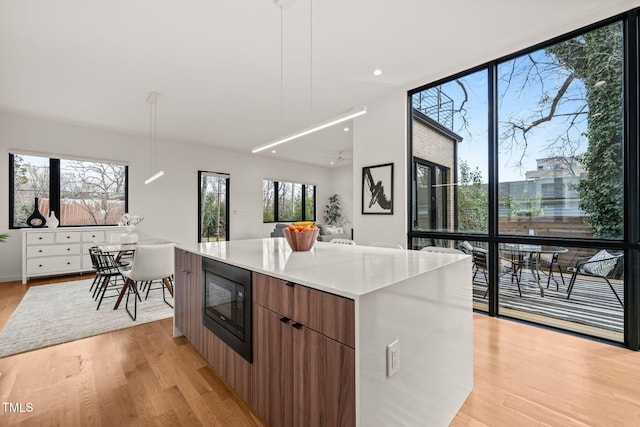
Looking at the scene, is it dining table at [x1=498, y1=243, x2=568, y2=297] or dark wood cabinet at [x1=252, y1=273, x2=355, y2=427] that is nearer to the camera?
dark wood cabinet at [x1=252, y1=273, x2=355, y2=427]

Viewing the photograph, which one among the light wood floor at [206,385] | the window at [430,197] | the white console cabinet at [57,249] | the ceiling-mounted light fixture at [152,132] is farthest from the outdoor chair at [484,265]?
the white console cabinet at [57,249]

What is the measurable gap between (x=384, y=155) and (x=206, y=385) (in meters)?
3.30

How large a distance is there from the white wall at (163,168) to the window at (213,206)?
0.44ft

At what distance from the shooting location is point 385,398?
1113mm

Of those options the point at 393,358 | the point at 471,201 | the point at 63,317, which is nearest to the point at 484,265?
the point at 471,201

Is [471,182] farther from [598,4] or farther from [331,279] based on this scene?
[331,279]

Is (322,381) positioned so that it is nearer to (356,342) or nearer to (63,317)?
(356,342)

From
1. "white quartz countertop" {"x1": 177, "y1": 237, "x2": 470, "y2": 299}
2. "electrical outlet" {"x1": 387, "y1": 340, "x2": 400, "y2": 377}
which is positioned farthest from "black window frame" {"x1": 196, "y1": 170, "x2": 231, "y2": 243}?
"electrical outlet" {"x1": 387, "y1": 340, "x2": 400, "y2": 377}

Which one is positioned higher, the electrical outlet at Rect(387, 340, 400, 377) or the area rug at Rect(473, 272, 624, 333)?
the electrical outlet at Rect(387, 340, 400, 377)

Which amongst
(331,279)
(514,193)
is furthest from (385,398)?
(514,193)

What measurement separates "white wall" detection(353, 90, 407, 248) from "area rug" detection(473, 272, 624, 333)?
1289mm

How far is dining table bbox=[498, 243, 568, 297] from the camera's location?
9.39ft

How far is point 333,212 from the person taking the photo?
375 inches

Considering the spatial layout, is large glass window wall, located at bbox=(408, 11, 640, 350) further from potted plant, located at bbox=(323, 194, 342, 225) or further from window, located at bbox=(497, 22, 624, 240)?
potted plant, located at bbox=(323, 194, 342, 225)
